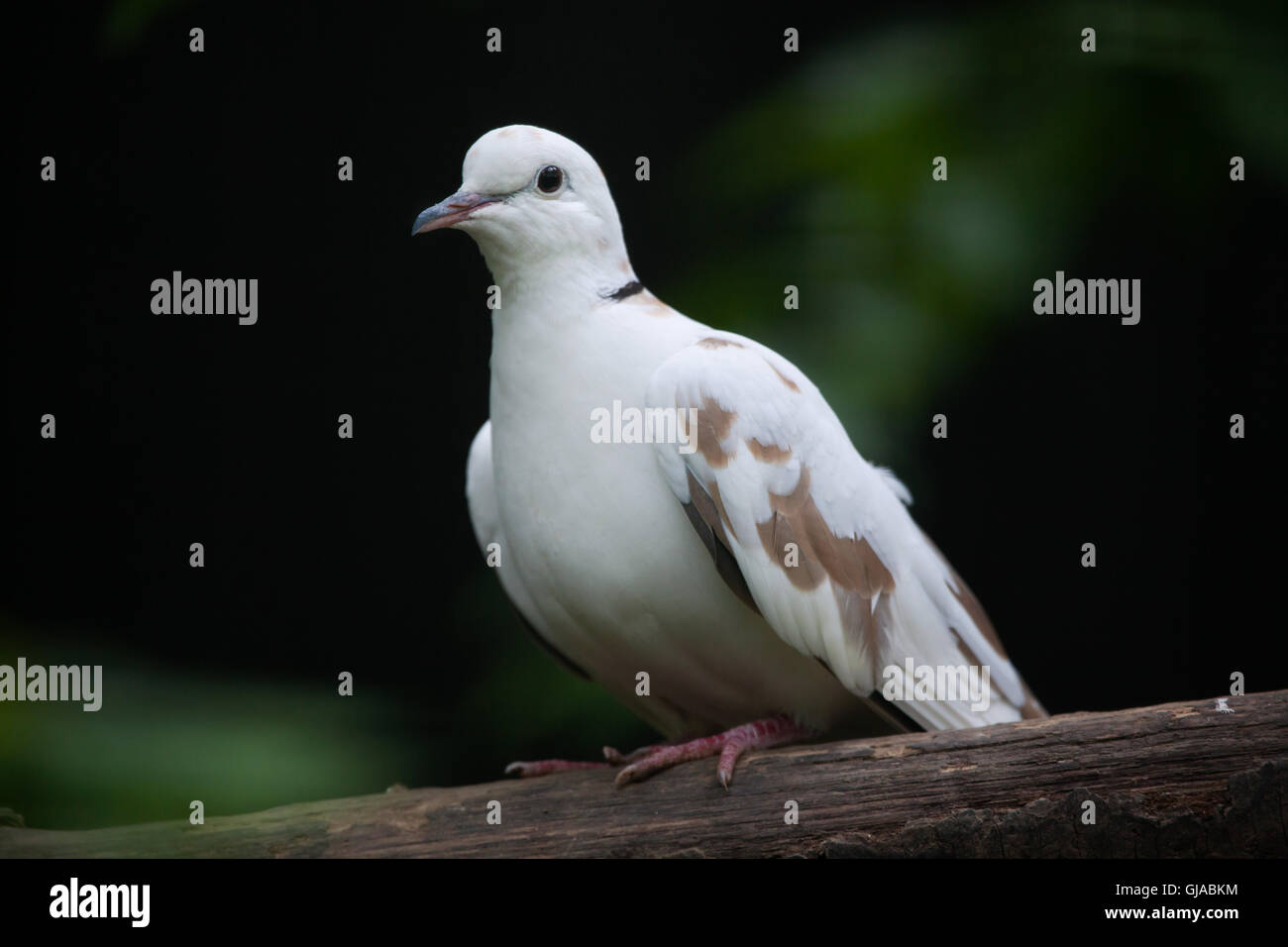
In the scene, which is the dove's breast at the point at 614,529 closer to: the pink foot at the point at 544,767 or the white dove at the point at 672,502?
the white dove at the point at 672,502

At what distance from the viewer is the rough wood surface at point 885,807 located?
245cm

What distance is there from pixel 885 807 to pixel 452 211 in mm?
1489

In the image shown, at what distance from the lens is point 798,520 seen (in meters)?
2.92

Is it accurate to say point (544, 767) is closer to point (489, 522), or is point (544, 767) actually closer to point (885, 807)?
point (489, 522)

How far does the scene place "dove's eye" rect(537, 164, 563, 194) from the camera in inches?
118

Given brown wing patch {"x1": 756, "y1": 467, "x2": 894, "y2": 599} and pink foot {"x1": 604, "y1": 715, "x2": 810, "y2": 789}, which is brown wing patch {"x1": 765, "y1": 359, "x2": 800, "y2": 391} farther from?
pink foot {"x1": 604, "y1": 715, "x2": 810, "y2": 789}

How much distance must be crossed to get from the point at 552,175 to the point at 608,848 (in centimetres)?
141

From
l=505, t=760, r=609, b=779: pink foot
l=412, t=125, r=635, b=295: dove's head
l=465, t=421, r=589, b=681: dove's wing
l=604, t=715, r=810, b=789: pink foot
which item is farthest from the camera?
l=465, t=421, r=589, b=681: dove's wing

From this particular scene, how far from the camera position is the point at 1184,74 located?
4094 millimetres

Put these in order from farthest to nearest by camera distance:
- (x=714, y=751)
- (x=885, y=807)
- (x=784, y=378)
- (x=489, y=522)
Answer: (x=489, y=522)
(x=784, y=378)
(x=714, y=751)
(x=885, y=807)

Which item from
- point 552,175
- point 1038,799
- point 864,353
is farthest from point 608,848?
point 864,353

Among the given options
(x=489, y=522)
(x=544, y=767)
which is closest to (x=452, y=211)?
(x=489, y=522)

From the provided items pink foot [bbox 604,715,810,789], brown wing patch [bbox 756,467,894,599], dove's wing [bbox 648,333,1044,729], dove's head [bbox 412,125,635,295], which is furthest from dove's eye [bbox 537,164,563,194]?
pink foot [bbox 604,715,810,789]

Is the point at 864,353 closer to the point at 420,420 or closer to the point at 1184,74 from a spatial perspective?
the point at 1184,74
